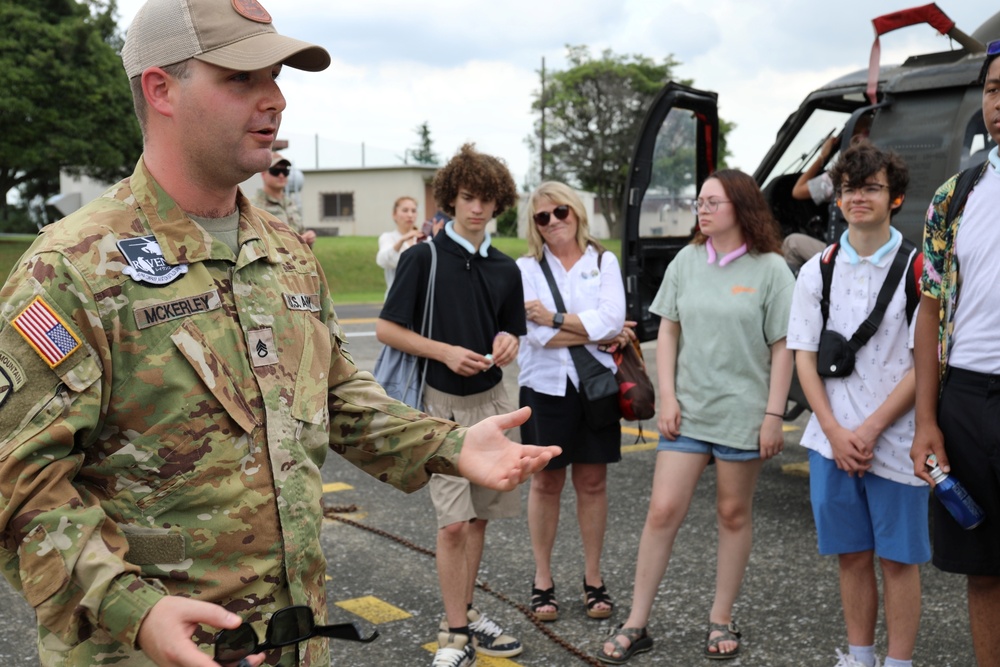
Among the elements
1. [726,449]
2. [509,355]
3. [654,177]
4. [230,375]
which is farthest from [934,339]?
[654,177]

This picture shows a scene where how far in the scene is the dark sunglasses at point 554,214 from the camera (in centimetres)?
476

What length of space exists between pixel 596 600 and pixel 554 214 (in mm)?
1799

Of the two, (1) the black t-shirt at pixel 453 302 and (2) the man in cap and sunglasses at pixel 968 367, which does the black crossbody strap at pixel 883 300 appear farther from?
(1) the black t-shirt at pixel 453 302

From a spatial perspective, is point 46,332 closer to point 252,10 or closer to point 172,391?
point 172,391

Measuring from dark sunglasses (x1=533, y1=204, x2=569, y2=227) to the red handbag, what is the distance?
695mm

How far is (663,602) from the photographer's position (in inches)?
185

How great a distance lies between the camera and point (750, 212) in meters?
4.36

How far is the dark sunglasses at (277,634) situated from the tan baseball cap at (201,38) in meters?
0.99

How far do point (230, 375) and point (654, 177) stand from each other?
18.3 feet

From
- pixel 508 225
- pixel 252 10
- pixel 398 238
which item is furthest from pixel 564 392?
pixel 508 225

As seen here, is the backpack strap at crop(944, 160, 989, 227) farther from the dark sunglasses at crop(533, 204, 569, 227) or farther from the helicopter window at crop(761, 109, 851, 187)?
the helicopter window at crop(761, 109, 851, 187)

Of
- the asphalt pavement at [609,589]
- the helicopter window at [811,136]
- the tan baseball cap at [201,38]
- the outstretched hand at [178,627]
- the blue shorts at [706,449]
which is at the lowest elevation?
the asphalt pavement at [609,589]

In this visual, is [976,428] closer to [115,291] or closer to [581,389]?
[581,389]

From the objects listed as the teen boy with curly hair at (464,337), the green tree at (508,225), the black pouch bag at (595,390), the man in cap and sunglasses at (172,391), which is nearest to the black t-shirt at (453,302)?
the teen boy with curly hair at (464,337)
